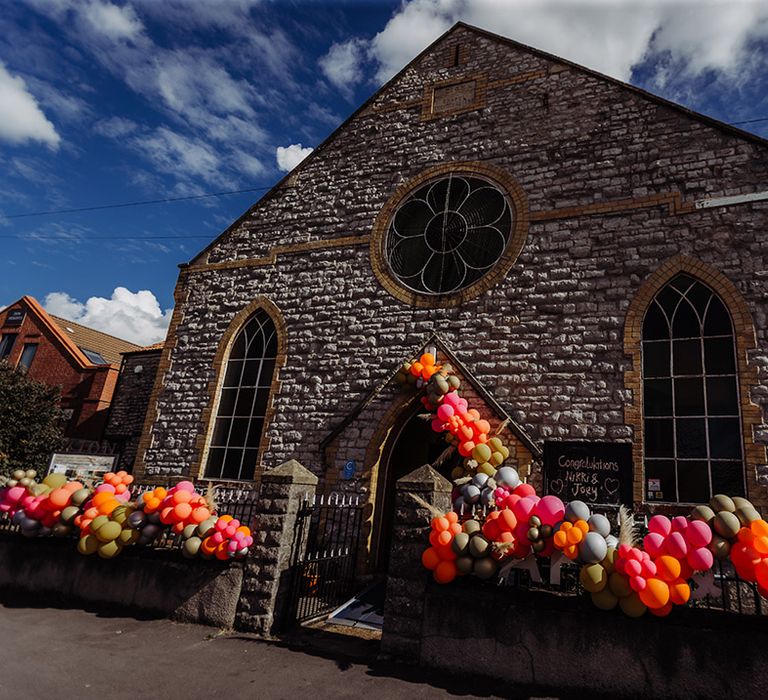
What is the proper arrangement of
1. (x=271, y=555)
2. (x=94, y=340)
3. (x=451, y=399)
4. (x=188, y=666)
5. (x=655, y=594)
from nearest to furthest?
(x=655, y=594) < (x=188, y=666) < (x=271, y=555) < (x=451, y=399) < (x=94, y=340)

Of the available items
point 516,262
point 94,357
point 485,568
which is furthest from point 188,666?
point 94,357

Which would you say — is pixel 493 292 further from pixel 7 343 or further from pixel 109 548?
pixel 7 343

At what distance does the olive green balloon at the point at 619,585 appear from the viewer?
4.50 metres

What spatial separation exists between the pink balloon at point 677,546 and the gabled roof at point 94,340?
27893 millimetres

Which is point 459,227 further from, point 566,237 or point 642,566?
point 642,566

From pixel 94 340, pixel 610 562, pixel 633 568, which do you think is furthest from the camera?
pixel 94 340

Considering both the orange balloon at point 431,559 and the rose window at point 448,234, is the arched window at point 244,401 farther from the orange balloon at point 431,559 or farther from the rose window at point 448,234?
the orange balloon at point 431,559

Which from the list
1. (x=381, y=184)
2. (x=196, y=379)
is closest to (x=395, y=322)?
(x=381, y=184)

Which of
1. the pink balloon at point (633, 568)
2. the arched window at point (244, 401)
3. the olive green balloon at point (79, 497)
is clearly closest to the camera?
the pink balloon at point (633, 568)

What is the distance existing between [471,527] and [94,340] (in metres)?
30.5

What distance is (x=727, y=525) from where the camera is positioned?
4.46 m

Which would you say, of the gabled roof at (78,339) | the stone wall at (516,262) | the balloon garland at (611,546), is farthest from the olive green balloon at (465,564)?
the gabled roof at (78,339)

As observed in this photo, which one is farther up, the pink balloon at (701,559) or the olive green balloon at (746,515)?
the olive green balloon at (746,515)

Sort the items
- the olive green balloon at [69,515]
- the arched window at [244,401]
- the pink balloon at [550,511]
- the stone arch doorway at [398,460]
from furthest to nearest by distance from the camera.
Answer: the arched window at [244,401]
the stone arch doorway at [398,460]
the olive green balloon at [69,515]
the pink balloon at [550,511]
